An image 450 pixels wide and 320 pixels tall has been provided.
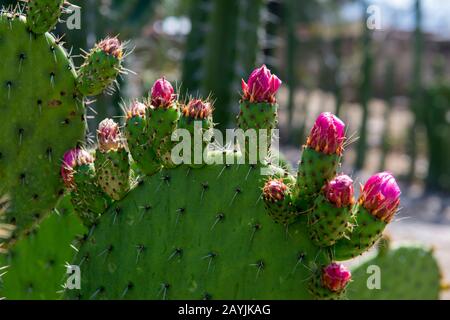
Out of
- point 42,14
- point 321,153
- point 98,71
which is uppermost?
point 42,14

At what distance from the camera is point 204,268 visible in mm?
2150

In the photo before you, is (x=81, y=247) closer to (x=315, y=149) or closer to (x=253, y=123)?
(x=253, y=123)

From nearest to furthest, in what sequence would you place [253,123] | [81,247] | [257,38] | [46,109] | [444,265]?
1. [253,123]
2. [81,247]
3. [46,109]
4. [257,38]
5. [444,265]

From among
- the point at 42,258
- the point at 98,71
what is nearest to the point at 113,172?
the point at 98,71

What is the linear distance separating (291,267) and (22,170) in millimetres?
959

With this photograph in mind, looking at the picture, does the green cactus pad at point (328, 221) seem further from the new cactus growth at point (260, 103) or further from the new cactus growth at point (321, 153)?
the new cactus growth at point (260, 103)

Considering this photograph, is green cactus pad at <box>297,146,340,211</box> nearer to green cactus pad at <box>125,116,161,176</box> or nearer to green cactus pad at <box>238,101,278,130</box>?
green cactus pad at <box>238,101,278,130</box>

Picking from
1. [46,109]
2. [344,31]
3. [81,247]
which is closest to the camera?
[81,247]

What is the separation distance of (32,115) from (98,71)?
28cm

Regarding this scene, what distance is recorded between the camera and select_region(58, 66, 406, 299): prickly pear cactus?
199 centimetres

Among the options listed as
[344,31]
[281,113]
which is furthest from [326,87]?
[344,31]

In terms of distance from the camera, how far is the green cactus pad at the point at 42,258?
2953 mm

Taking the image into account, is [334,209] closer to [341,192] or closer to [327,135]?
[341,192]

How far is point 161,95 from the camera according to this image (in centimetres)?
217
